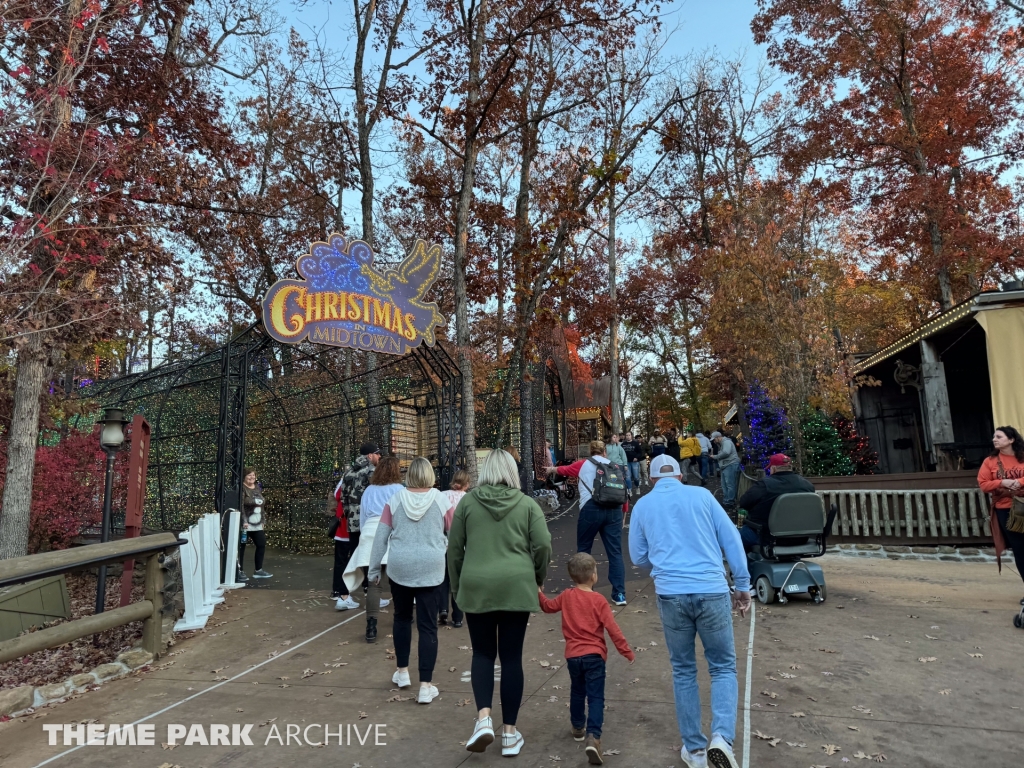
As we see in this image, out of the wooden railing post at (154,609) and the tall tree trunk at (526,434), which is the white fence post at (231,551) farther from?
the tall tree trunk at (526,434)

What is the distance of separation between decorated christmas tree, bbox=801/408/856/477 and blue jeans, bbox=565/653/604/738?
10182mm

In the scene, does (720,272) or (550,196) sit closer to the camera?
(550,196)

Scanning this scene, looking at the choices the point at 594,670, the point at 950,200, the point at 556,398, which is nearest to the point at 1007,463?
the point at 594,670

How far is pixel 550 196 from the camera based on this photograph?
1248cm

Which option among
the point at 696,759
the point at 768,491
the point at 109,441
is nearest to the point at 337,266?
the point at 109,441

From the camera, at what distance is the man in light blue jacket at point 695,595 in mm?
3381

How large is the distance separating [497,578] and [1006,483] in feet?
16.6

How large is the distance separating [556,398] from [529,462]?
20.3 ft

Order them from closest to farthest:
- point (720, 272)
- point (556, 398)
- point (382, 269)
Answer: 1. point (382, 269)
2. point (720, 272)
3. point (556, 398)

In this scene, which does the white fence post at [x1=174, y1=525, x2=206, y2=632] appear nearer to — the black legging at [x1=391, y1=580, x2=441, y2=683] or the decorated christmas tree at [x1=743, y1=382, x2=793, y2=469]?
the black legging at [x1=391, y1=580, x2=441, y2=683]

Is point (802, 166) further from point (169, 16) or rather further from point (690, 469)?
point (169, 16)

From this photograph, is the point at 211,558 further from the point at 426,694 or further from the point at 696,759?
the point at 696,759

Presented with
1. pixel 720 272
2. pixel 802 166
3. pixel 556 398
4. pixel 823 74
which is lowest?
pixel 556 398

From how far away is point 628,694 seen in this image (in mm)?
4508
